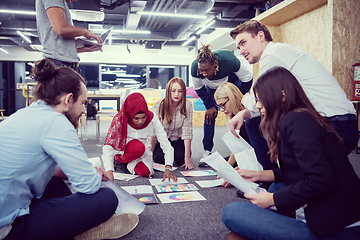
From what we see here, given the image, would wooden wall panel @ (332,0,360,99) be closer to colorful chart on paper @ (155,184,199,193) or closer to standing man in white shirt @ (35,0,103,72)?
colorful chart on paper @ (155,184,199,193)

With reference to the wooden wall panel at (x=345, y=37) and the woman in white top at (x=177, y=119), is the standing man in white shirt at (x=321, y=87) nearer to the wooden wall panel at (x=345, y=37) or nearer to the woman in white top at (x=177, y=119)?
the woman in white top at (x=177, y=119)

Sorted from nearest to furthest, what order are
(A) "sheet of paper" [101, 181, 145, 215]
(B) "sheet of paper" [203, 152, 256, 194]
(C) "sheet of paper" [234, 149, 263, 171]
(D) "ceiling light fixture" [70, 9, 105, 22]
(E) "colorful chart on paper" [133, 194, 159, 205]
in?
(B) "sheet of paper" [203, 152, 256, 194] < (A) "sheet of paper" [101, 181, 145, 215] < (C) "sheet of paper" [234, 149, 263, 171] < (E) "colorful chart on paper" [133, 194, 159, 205] < (D) "ceiling light fixture" [70, 9, 105, 22]

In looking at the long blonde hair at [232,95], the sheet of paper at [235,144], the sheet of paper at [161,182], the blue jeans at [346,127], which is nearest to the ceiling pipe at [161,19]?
the long blonde hair at [232,95]

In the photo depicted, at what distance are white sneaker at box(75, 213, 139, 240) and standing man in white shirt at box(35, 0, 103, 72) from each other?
1030 millimetres

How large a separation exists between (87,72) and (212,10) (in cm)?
776

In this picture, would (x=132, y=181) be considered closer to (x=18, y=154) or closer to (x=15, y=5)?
(x=18, y=154)

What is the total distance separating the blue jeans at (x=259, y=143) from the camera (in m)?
1.70

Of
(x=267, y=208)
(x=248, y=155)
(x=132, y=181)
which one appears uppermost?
(x=248, y=155)

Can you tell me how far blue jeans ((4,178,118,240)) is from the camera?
0.88m

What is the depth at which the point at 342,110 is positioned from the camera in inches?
46.0

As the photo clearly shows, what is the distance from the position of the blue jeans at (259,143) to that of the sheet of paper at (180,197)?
1.46 feet

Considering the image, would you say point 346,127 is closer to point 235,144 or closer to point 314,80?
point 314,80

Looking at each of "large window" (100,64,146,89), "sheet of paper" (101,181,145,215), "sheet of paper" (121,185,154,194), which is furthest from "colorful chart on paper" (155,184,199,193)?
"large window" (100,64,146,89)

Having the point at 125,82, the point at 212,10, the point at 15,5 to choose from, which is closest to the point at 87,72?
the point at 125,82
